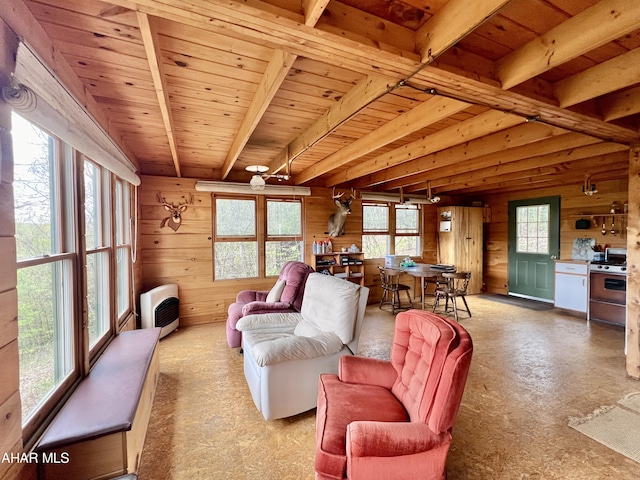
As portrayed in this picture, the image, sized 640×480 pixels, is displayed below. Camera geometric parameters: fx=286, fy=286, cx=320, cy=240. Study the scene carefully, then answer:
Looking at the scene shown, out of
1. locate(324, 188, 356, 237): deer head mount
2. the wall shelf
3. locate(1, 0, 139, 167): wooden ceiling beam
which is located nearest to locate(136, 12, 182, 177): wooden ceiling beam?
locate(1, 0, 139, 167): wooden ceiling beam

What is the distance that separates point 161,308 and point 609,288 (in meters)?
6.83

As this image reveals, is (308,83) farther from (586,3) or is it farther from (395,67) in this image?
(586,3)

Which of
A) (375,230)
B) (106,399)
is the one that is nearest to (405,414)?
(106,399)

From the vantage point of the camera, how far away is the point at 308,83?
2.01 metres

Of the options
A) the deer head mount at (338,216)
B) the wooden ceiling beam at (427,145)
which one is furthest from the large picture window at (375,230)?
the wooden ceiling beam at (427,145)

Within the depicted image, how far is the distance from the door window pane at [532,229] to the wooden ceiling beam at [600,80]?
4.98 meters

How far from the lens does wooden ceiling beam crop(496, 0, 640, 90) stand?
4.03ft

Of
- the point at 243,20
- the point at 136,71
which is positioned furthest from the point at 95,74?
the point at 243,20

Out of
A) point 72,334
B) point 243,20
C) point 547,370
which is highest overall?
point 243,20

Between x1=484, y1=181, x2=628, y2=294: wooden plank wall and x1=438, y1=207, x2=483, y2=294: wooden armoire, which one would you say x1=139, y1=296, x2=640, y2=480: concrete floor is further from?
x1=438, y1=207, x2=483, y2=294: wooden armoire

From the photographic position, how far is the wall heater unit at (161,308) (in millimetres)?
3754

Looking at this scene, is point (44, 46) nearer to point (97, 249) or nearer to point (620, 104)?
point (97, 249)

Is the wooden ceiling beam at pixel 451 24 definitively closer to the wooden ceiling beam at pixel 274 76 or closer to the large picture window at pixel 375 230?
the wooden ceiling beam at pixel 274 76

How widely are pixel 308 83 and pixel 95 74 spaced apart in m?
1.40
